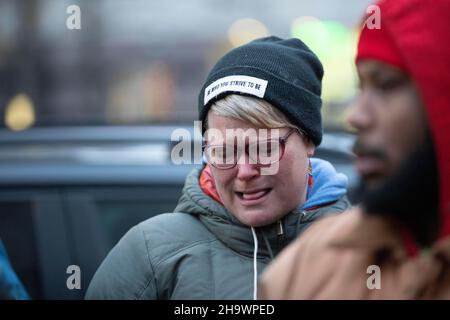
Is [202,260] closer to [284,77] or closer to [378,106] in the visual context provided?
[284,77]

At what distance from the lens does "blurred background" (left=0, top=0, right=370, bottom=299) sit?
12.9 feet

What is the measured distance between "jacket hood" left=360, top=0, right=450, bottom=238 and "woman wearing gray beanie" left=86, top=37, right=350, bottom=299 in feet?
2.65

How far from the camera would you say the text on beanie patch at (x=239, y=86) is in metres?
2.55

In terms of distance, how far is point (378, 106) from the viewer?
1.77 metres

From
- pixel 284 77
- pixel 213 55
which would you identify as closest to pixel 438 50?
pixel 284 77

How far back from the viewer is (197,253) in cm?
254

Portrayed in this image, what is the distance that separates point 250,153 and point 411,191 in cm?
88

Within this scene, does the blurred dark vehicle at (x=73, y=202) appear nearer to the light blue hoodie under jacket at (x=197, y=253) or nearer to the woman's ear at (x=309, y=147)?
the light blue hoodie under jacket at (x=197, y=253)

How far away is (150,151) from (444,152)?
2.68 meters

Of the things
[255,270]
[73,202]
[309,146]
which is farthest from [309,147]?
[73,202]

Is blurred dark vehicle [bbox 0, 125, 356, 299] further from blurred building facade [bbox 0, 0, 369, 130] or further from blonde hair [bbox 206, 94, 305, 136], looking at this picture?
blurred building facade [bbox 0, 0, 369, 130]

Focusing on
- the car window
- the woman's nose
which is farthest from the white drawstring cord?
the car window

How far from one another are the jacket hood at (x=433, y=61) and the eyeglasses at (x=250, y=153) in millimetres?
799

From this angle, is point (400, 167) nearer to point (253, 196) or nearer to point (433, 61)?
point (433, 61)
